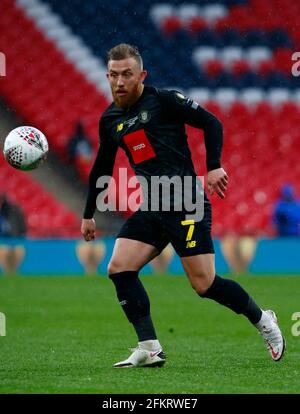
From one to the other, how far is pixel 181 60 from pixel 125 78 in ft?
42.4

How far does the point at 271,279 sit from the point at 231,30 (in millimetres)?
6406

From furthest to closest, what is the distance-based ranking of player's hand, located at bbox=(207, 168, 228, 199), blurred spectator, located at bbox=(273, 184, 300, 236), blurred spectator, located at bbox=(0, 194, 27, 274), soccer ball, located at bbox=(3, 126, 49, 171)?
blurred spectator, located at bbox=(273, 184, 300, 236) → blurred spectator, located at bbox=(0, 194, 27, 274) → soccer ball, located at bbox=(3, 126, 49, 171) → player's hand, located at bbox=(207, 168, 228, 199)

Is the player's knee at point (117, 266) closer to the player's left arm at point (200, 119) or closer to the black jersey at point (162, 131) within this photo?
the black jersey at point (162, 131)

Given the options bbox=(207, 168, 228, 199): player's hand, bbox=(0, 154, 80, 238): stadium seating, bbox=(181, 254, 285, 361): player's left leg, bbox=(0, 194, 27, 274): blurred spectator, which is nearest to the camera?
bbox=(207, 168, 228, 199): player's hand

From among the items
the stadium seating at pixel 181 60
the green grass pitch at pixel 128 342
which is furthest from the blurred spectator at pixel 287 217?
the stadium seating at pixel 181 60

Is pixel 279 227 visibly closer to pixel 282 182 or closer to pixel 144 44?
pixel 282 182

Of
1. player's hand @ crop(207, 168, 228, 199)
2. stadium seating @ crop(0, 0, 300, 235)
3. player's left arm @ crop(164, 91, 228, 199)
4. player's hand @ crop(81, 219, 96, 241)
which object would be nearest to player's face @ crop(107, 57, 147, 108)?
player's left arm @ crop(164, 91, 228, 199)

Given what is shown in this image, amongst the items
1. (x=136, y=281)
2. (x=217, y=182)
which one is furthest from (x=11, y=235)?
(x=217, y=182)

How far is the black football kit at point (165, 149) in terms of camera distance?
6.17 metres

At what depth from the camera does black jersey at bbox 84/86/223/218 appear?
620cm

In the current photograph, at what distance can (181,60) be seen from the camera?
62.0ft

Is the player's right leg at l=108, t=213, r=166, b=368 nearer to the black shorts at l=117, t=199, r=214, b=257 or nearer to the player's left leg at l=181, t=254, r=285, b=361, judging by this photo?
the black shorts at l=117, t=199, r=214, b=257

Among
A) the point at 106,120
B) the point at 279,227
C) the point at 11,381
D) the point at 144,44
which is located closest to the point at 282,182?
the point at 279,227

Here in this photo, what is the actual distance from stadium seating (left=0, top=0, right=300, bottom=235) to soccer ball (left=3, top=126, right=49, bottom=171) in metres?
11.9
